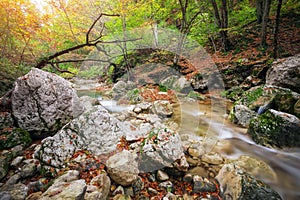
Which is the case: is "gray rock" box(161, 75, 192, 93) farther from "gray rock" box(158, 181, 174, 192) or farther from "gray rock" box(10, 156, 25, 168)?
"gray rock" box(10, 156, 25, 168)

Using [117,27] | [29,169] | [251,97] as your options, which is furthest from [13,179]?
[117,27]

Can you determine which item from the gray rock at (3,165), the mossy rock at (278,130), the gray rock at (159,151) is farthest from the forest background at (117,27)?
the mossy rock at (278,130)

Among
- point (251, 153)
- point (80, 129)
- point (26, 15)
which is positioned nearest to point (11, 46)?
point (26, 15)

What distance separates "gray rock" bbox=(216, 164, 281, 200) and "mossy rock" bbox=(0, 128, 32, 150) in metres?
4.46

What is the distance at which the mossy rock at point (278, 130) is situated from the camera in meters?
3.39

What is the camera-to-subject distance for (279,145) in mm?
3504

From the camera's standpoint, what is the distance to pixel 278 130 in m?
3.47

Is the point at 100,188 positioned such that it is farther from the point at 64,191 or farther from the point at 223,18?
the point at 223,18

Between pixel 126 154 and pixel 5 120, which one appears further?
pixel 5 120

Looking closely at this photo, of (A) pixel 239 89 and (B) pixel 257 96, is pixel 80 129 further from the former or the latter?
(A) pixel 239 89

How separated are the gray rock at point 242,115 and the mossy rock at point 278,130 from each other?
84cm

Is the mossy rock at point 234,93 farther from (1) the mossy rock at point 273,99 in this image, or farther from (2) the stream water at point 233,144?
(1) the mossy rock at point 273,99

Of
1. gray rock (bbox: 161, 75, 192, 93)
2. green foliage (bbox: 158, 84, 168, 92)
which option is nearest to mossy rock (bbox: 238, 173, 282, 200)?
gray rock (bbox: 161, 75, 192, 93)

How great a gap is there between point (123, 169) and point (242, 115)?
424 cm
